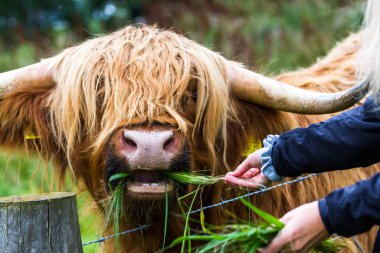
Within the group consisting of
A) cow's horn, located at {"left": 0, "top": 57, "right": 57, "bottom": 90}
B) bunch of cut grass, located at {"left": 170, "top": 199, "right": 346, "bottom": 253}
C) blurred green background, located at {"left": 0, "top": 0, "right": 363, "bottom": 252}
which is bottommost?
bunch of cut grass, located at {"left": 170, "top": 199, "right": 346, "bottom": 253}

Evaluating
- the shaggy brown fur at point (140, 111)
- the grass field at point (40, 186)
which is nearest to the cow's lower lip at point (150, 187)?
the shaggy brown fur at point (140, 111)

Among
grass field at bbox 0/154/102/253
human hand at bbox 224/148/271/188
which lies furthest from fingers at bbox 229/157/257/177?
grass field at bbox 0/154/102/253

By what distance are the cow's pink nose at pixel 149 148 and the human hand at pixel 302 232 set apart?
2.79 ft

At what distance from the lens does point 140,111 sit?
315 cm

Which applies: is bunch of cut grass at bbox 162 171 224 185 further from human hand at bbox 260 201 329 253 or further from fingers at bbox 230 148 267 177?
human hand at bbox 260 201 329 253

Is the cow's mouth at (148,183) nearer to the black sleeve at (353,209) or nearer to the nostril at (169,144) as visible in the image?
the nostril at (169,144)

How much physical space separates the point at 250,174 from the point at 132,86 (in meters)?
0.78

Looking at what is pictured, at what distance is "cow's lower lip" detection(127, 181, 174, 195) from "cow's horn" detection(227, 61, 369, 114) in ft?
2.78

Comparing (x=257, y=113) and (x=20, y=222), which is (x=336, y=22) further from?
(x=20, y=222)

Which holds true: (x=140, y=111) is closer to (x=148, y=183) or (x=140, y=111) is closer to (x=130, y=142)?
(x=130, y=142)

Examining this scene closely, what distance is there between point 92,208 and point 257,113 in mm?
1030

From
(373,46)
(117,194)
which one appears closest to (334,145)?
(373,46)

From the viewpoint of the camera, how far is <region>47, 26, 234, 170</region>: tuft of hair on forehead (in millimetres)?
3271

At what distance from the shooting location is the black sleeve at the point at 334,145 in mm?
2301
